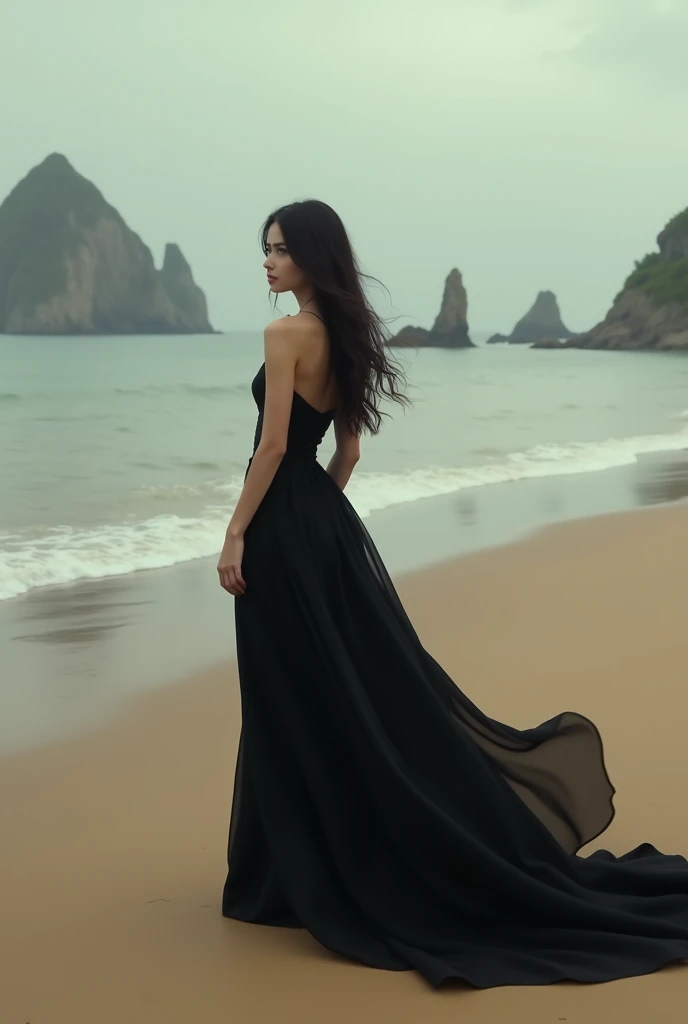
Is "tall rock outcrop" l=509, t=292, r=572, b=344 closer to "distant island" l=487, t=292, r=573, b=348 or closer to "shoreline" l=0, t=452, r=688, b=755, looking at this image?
"distant island" l=487, t=292, r=573, b=348

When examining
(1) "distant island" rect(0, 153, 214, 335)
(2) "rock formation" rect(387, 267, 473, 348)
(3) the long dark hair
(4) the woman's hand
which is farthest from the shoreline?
(1) "distant island" rect(0, 153, 214, 335)

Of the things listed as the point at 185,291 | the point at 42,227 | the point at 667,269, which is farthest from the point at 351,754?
the point at 185,291

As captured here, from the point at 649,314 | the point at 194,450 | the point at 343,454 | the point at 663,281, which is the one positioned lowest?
the point at 194,450

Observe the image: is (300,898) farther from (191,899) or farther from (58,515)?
(58,515)

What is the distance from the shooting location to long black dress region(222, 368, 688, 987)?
2859 mm

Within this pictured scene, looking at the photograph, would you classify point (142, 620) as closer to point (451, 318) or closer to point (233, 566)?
point (233, 566)

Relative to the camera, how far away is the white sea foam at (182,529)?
26.4ft

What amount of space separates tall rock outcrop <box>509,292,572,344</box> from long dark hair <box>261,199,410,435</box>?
112277mm

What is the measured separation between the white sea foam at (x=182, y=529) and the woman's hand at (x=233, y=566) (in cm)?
460

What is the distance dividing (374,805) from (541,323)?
4666 inches

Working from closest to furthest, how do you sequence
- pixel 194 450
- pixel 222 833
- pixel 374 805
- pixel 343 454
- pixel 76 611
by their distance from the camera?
pixel 374 805 → pixel 343 454 → pixel 222 833 → pixel 76 611 → pixel 194 450

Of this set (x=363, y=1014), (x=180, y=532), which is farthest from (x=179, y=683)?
(x=180, y=532)

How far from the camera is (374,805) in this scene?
116 inches

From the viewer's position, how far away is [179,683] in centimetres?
530
